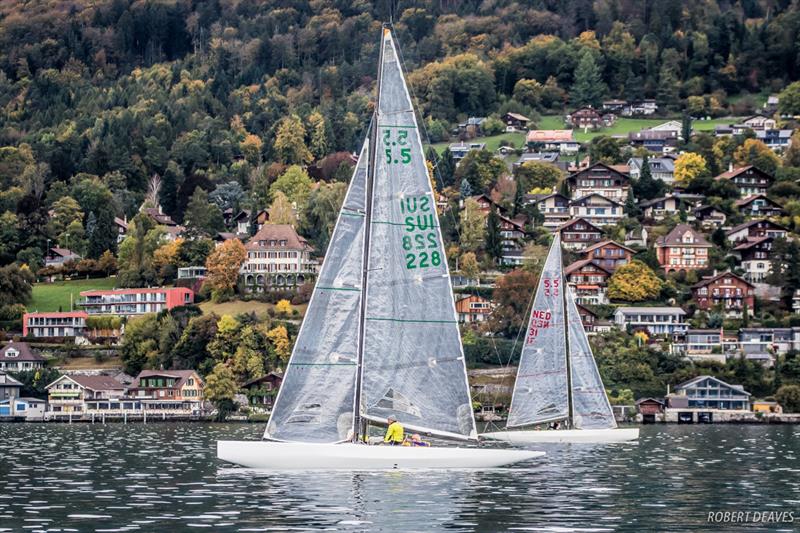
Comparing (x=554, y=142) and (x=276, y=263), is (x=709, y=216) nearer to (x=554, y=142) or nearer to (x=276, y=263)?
(x=276, y=263)

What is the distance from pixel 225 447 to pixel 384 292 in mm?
5995

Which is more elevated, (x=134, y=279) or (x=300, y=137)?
(x=300, y=137)

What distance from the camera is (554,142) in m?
190

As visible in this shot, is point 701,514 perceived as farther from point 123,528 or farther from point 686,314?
point 686,314

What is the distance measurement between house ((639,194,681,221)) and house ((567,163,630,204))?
623 cm

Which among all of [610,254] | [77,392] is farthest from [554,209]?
[77,392]

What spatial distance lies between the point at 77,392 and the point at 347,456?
235 ft

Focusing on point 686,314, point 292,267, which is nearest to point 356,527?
point 686,314

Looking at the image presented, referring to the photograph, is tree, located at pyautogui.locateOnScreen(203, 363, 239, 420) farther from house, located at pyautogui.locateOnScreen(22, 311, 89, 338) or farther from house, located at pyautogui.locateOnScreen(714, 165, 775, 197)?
house, located at pyautogui.locateOnScreen(714, 165, 775, 197)

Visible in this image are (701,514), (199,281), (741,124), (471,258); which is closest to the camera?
(701,514)

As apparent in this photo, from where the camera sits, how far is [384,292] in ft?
136

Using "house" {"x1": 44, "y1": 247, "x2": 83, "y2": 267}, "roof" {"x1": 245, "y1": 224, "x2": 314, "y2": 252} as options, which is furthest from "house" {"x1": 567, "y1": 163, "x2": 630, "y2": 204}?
"house" {"x1": 44, "y1": 247, "x2": 83, "y2": 267}

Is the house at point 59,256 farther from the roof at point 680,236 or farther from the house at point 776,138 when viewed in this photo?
the house at point 776,138

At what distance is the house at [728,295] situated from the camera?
404 feet
